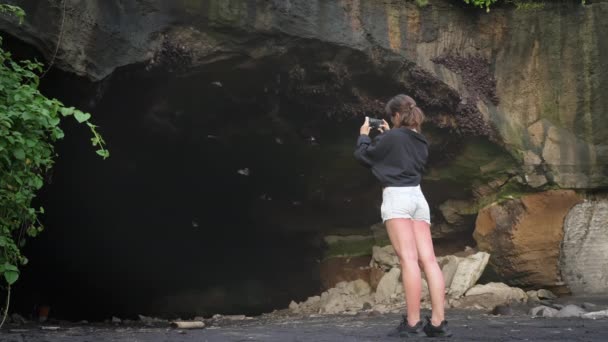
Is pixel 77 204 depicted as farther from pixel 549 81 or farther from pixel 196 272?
pixel 549 81

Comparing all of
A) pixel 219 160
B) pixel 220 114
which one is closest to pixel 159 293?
pixel 219 160

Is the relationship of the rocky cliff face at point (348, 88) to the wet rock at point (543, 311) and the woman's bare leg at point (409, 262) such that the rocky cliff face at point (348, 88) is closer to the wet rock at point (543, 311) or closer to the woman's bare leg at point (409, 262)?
the wet rock at point (543, 311)

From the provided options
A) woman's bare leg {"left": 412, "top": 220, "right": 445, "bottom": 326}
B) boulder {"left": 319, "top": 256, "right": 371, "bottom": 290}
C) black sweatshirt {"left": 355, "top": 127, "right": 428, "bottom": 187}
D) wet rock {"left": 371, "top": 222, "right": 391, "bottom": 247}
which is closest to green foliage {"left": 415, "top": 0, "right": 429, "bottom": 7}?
wet rock {"left": 371, "top": 222, "right": 391, "bottom": 247}

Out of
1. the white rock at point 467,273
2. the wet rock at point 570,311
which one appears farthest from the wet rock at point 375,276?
the wet rock at point 570,311

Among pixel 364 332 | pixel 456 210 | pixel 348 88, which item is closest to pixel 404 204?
pixel 364 332

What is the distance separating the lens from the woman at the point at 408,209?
5.36 metres

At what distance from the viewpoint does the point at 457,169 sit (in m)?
9.76

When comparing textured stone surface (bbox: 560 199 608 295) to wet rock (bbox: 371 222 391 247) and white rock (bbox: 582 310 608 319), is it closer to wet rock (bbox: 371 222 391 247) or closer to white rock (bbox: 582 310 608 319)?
white rock (bbox: 582 310 608 319)

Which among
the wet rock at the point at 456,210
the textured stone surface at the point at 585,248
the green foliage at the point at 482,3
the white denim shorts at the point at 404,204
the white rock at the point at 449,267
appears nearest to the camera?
the white denim shorts at the point at 404,204

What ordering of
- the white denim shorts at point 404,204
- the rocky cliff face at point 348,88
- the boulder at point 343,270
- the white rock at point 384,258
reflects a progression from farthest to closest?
the boulder at point 343,270 → the white rock at point 384,258 → the rocky cliff face at point 348,88 → the white denim shorts at point 404,204

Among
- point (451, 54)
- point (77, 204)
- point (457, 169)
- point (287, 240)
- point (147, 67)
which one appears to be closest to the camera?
point (147, 67)

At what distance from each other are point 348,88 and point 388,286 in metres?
2.55

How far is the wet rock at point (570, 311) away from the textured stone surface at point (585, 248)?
119cm

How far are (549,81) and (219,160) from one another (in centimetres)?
408
